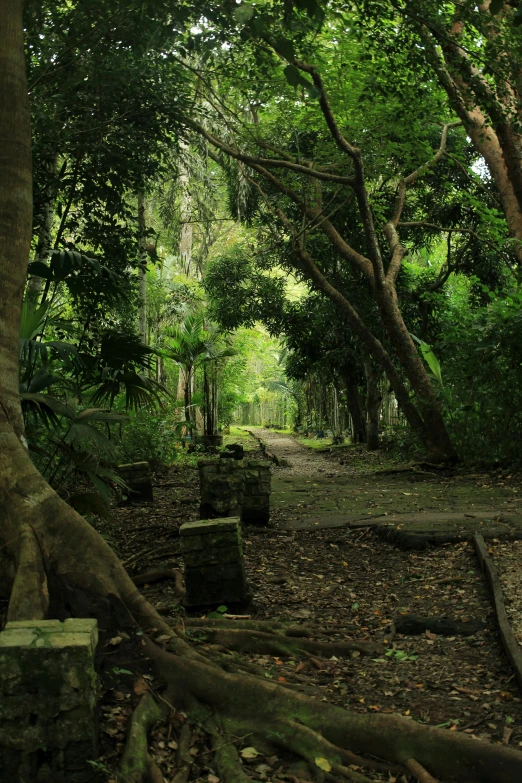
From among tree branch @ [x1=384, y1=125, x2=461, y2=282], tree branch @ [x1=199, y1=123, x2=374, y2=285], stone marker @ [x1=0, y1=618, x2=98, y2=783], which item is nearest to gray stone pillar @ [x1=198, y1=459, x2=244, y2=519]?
stone marker @ [x1=0, y1=618, x2=98, y2=783]

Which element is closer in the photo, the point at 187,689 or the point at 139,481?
the point at 187,689

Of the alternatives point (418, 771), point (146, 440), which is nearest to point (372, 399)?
point (146, 440)

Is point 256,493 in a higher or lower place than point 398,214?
lower

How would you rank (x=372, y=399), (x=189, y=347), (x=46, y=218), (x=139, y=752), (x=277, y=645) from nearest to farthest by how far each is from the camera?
(x=139, y=752) → (x=277, y=645) → (x=46, y=218) → (x=372, y=399) → (x=189, y=347)

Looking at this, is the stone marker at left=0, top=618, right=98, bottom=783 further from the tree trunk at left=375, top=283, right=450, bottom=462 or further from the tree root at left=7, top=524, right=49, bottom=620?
the tree trunk at left=375, top=283, right=450, bottom=462

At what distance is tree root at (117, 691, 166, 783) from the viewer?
2.80 meters

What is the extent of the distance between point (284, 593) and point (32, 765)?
3322 millimetres

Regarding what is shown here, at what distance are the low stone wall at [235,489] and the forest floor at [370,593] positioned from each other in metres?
0.27

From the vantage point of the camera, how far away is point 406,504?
9.84 meters

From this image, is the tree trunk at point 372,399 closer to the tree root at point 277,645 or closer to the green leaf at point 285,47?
the green leaf at point 285,47

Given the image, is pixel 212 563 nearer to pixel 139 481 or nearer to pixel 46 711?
pixel 46 711

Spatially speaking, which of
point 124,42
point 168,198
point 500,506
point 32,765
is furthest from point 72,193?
point 168,198

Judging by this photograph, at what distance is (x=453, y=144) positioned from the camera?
17500 mm

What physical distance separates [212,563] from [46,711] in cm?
252
